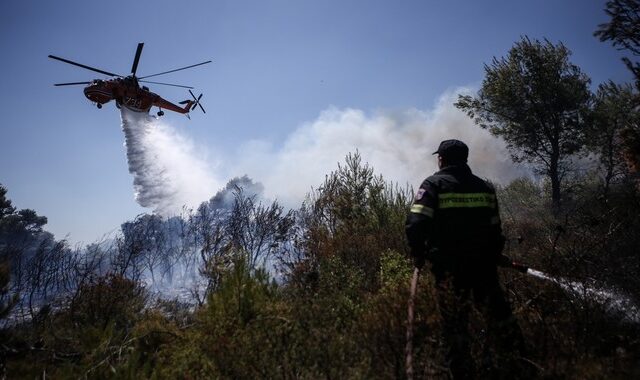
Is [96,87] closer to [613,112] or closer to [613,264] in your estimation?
[613,264]

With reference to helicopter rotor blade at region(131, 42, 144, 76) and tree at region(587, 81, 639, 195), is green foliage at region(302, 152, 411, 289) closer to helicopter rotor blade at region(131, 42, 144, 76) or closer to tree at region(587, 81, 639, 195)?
helicopter rotor blade at region(131, 42, 144, 76)

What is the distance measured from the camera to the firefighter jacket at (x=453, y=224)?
309cm

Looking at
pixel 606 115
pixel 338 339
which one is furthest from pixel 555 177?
pixel 338 339

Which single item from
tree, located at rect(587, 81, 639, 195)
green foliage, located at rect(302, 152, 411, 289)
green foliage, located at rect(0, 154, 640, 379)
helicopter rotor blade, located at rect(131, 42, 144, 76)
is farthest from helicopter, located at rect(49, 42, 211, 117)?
tree, located at rect(587, 81, 639, 195)

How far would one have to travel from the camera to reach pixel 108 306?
771cm

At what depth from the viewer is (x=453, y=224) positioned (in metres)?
3.13

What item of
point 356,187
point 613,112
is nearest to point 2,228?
point 356,187

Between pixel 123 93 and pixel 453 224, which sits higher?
pixel 123 93

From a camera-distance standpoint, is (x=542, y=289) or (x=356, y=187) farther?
(x=356, y=187)

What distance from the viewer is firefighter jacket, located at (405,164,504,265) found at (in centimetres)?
309

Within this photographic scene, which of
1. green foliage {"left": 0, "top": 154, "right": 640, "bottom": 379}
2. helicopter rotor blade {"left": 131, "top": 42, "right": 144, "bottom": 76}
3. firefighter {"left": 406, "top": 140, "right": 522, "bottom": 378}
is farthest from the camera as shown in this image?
helicopter rotor blade {"left": 131, "top": 42, "right": 144, "bottom": 76}

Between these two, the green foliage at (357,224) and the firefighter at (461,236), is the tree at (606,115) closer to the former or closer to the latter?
the green foliage at (357,224)

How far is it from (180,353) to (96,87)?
1844 centimetres

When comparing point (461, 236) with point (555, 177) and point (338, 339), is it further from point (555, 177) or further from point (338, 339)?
point (555, 177)
